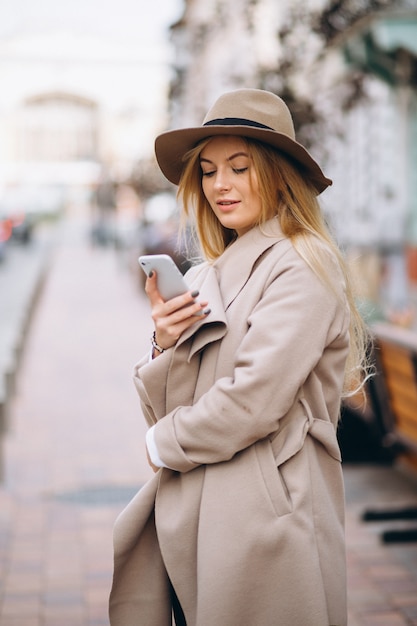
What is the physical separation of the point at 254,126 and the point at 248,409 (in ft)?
2.29

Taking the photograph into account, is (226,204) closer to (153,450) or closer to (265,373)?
(265,373)

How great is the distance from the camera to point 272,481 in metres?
2.22

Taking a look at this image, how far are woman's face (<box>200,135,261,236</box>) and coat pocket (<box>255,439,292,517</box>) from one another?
58 cm

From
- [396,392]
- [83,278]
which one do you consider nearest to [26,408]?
[396,392]

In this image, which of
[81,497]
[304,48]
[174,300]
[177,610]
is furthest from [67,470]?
[174,300]

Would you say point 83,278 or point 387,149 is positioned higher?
point 387,149

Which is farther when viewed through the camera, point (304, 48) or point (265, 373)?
point (304, 48)

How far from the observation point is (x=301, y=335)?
7.13ft

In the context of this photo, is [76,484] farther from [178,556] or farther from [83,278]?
[83,278]

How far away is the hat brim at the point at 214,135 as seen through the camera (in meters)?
2.27

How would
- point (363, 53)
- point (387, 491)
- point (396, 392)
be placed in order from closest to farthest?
point (396, 392) < point (387, 491) < point (363, 53)

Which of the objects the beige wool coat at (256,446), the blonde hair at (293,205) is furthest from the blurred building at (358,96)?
the beige wool coat at (256,446)

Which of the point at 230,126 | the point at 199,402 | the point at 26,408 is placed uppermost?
the point at 230,126

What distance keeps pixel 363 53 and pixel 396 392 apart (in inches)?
250
